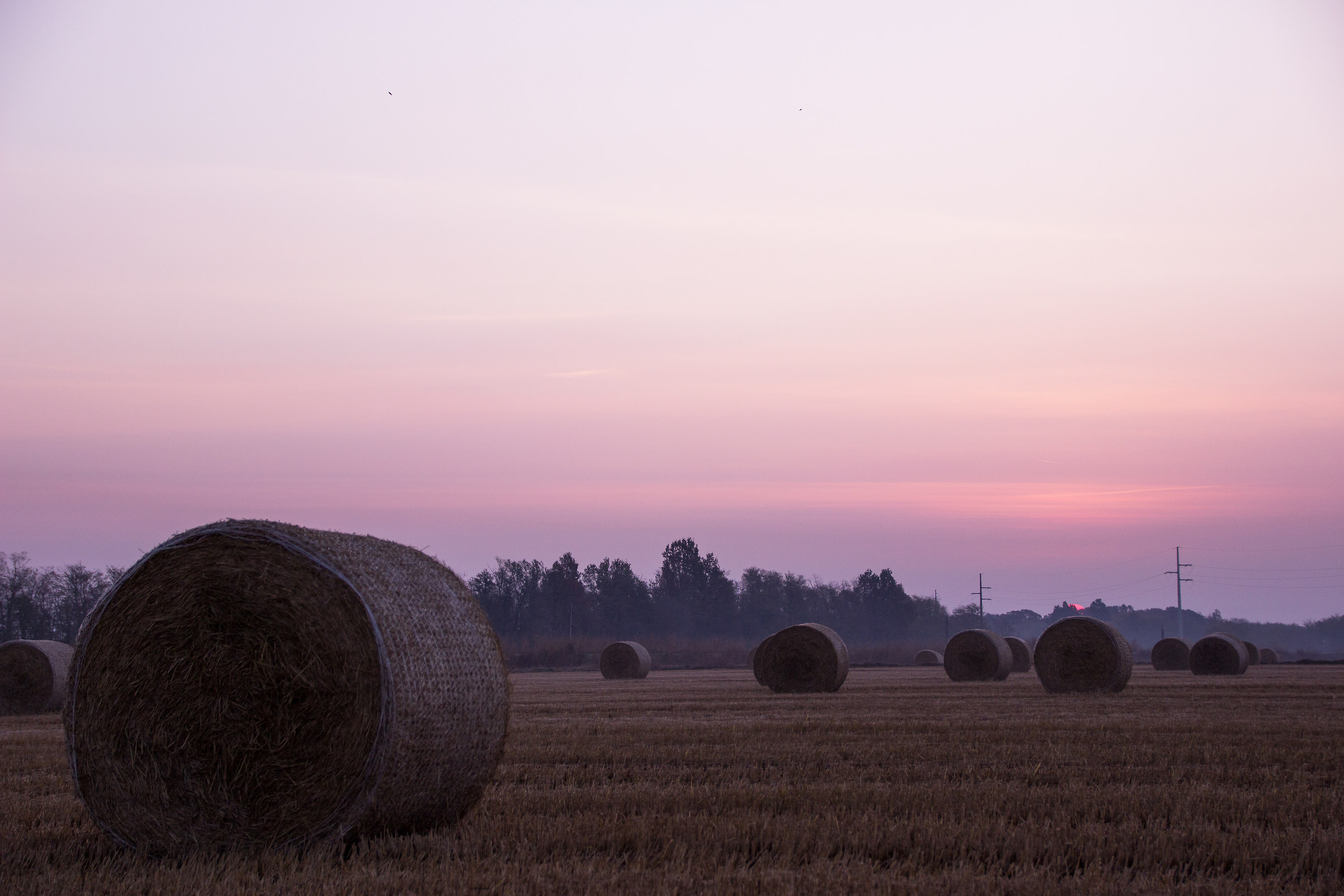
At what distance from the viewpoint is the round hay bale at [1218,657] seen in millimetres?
32656

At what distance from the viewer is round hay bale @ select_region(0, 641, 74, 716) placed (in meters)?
20.3

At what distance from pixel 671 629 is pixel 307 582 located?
10561cm

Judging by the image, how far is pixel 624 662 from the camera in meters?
38.0

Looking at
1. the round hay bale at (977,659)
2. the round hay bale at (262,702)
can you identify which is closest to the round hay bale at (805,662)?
the round hay bale at (977,659)

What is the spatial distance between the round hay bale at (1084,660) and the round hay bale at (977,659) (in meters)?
6.56

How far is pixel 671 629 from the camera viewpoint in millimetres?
111938

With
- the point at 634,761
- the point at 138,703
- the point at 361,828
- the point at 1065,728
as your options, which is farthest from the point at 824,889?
the point at 1065,728

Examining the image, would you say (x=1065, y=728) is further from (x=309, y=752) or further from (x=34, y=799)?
(x=34, y=799)

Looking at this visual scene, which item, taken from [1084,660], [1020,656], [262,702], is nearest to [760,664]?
[1084,660]

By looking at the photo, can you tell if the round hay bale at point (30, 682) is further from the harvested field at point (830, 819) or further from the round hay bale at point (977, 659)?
the round hay bale at point (977, 659)

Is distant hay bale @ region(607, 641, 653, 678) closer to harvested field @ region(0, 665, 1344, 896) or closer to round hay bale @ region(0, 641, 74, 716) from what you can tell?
round hay bale @ region(0, 641, 74, 716)

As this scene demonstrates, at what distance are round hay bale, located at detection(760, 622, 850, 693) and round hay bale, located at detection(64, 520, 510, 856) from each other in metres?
16.9

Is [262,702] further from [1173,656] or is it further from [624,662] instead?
[1173,656]

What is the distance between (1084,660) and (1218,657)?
12.2m
